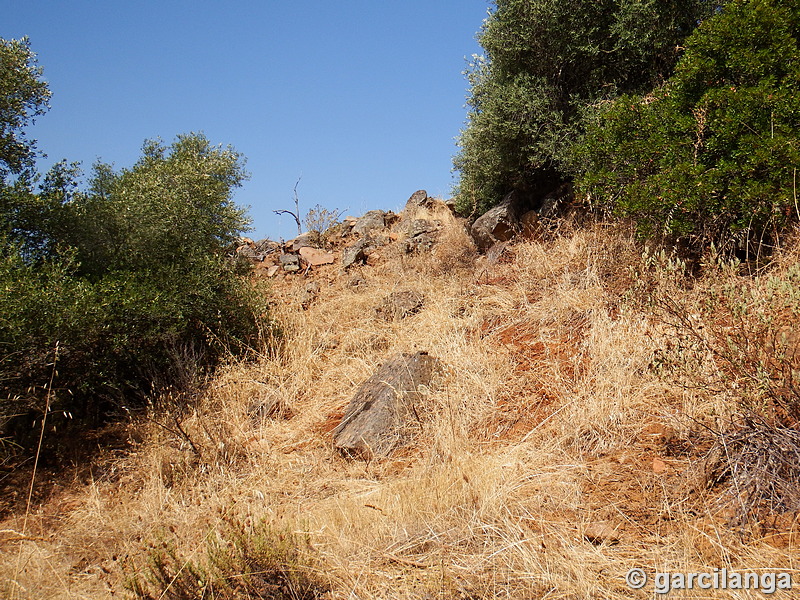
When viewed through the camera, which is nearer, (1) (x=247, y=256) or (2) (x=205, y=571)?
(2) (x=205, y=571)

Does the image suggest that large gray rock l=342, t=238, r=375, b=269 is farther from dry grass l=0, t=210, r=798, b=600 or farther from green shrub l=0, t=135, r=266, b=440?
dry grass l=0, t=210, r=798, b=600

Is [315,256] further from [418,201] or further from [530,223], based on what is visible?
[530,223]

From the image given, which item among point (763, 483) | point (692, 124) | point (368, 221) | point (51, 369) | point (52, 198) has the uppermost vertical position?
point (52, 198)

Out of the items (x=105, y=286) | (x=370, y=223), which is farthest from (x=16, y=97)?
(x=370, y=223)

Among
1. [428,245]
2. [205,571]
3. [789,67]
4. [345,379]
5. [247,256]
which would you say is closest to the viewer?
[205,571]

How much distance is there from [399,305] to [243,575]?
6.03m

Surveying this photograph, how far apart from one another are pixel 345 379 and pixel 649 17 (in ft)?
25.6

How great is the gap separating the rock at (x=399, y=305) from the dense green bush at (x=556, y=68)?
347cm

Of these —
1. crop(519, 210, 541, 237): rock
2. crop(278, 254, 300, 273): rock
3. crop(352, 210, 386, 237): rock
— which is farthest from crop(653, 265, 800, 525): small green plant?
crop(352, 210, 386, 237): rock

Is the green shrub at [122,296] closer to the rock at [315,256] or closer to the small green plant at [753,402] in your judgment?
the rock at [315,256]

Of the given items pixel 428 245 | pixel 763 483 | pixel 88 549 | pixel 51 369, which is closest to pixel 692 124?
pixel 763 483

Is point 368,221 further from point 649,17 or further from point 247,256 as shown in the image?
point 649,17

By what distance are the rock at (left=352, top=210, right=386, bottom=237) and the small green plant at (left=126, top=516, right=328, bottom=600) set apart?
10911 millimetres

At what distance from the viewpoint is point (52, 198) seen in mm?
8609
